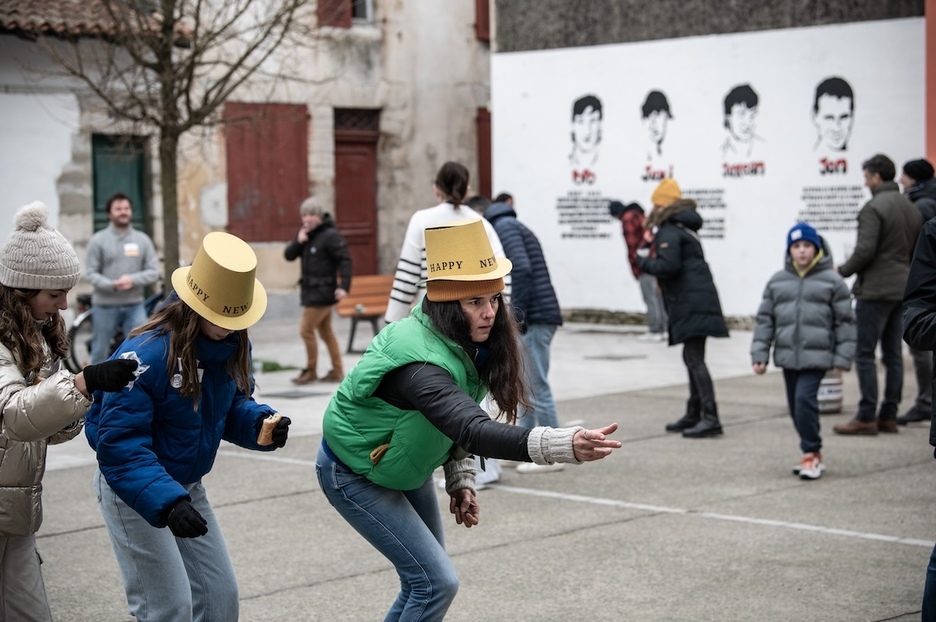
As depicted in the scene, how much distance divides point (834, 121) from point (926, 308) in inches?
485

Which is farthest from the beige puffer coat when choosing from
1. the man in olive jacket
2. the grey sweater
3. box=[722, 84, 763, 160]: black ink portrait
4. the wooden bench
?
box=[722, 84, 763, 160]: black ink portrait

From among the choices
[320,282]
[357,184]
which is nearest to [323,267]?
[320,282]

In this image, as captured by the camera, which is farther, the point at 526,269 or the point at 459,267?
the point at 526,269

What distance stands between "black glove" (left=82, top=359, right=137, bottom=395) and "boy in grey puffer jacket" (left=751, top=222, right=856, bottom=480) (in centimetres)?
548

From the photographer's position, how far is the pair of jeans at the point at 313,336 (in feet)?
42.9

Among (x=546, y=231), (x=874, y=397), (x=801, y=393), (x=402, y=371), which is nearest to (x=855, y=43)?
(x=546, y=231)

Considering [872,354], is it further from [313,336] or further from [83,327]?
[83,327]

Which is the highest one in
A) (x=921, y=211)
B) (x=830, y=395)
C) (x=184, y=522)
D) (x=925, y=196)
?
(x=925, y=196)

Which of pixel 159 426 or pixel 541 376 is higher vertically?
pixel 159 426

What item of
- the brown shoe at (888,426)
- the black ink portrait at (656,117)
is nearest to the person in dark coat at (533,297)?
the brown shoe at (888,426)

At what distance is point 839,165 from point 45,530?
1165 cm

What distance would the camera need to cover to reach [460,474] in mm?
4414

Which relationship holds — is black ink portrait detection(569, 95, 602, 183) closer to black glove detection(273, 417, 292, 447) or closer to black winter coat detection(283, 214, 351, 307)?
black winter coat detection(283, 214, 351, 307)

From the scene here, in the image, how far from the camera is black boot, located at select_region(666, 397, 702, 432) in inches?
402
